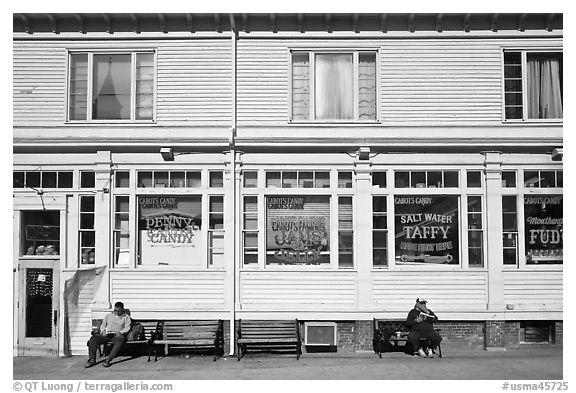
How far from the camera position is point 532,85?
14500mm

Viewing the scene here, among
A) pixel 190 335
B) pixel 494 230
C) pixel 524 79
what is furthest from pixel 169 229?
pixel 524 79

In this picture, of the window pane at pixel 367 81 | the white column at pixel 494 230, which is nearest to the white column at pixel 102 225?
the window pane at pixel 367 81

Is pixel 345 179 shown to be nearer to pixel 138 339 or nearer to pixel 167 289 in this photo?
pixel 167 289

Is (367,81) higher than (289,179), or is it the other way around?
(367,81)

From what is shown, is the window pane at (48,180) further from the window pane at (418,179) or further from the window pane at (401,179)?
the window pane at (418,179)

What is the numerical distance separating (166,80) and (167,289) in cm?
436

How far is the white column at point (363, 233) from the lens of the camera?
1399 centimetres

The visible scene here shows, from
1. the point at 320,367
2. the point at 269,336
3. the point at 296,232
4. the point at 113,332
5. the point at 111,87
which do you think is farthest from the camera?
the point at 111,87

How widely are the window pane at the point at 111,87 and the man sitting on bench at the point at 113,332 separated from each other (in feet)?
13.3

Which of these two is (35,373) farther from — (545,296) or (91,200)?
(545,296)

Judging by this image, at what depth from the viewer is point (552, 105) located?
14.5 meters
